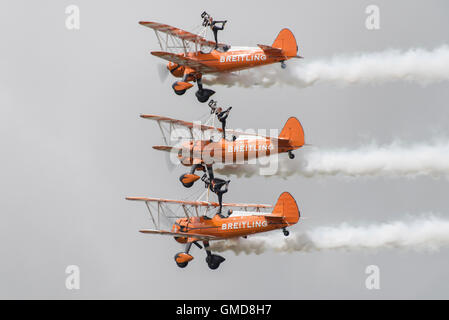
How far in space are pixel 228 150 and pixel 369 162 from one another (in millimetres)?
6156

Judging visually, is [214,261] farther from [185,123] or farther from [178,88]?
[178,88]

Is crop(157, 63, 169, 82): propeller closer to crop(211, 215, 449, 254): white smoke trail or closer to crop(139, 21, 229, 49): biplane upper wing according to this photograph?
crop(139, 21, 229, 49): biplane upper wing

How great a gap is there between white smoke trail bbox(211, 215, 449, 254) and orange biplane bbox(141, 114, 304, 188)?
3624 mm

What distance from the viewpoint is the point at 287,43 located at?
4278cm

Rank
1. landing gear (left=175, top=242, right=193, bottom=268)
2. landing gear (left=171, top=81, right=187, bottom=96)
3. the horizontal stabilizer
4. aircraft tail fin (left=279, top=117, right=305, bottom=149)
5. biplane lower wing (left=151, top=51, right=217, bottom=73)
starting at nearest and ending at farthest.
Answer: aircraft tail fin (left=279, top=117, right=305, bottom=149) → biplane lower wing (left=151, top=51, right=217, bottom=73) → landing gear (left=175, top=242, right=193, bottom=268) → landing gear (left=171, top=81, right=187, bottom=96) → the horizontal stabilizer

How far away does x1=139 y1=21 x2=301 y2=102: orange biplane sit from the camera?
4269cm

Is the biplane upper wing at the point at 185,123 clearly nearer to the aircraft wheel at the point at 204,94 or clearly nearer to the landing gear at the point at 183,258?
the aircraft wheel at the point at 204,94

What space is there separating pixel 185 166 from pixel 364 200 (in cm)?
1922

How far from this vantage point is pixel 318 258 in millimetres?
65375

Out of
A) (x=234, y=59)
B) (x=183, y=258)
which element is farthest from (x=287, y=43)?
(x=183, y=258)

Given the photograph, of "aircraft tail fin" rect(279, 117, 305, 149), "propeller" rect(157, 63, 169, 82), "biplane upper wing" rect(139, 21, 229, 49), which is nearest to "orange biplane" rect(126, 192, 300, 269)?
"aircraft tail fin" rect(279, 117, 305, 149)
